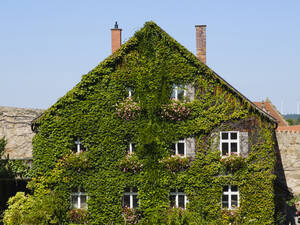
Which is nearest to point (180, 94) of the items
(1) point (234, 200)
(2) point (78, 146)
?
(2) point (78, 146)

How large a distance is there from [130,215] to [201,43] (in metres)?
10.2

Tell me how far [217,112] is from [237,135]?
1.59 meters

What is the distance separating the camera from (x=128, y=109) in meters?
24.5

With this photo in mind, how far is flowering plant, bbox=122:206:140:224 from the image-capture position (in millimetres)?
24500

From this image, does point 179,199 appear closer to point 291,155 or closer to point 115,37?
point 115,37

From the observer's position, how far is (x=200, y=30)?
2631 centimetres

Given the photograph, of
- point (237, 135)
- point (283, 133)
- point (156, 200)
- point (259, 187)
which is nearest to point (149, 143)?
point (156, 200)

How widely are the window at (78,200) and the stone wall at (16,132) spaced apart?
12.0m

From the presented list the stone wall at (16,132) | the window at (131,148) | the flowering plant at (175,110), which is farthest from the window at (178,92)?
the stone wall at (16,132)

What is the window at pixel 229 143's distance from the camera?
80.4 feet

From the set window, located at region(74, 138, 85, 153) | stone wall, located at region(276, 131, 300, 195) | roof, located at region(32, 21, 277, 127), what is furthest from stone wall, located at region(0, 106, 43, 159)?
stone wall, located at region(276, 131, 300, 195)

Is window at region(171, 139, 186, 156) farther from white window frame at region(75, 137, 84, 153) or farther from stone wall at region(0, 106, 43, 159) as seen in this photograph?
stone wall at region(0, 106, 43, 159)

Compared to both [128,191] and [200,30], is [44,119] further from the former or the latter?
[200,30]

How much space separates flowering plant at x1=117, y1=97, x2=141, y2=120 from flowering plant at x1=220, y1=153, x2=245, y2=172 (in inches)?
202
